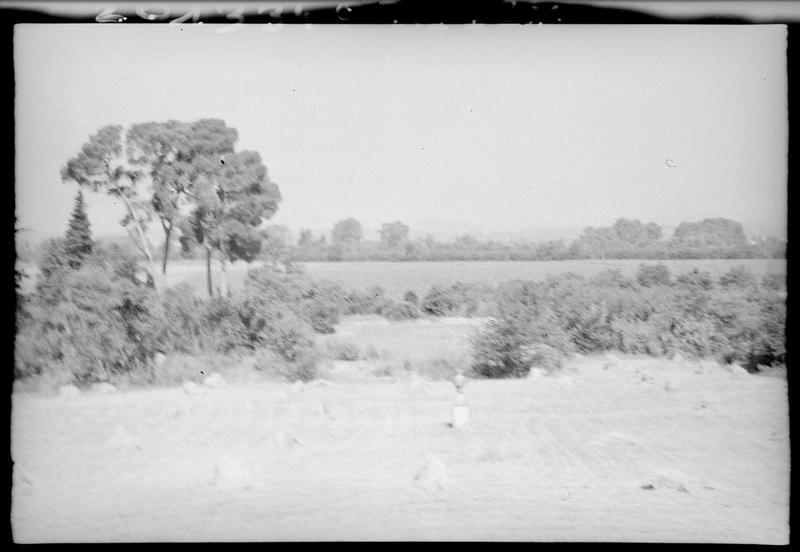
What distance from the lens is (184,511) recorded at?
4961 mm

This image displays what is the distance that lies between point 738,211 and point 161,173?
3.89 meters

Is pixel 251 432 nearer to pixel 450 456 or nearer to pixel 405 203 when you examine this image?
pixel 450 456

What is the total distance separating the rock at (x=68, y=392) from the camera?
5160 millimetres

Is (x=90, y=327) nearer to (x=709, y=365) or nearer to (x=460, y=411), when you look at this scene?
(x=460, y=411)

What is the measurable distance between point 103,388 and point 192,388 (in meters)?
0.60

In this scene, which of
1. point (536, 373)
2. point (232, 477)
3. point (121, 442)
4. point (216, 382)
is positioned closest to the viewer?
point (232, 477)

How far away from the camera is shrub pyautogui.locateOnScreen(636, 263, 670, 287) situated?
5.28 meters

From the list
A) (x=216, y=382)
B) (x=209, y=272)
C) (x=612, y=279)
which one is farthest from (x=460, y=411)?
(x=209, y=272)

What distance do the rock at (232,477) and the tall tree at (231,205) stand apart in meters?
1.16

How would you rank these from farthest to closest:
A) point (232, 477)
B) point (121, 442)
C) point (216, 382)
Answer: point (216, 382) → point (121, 442) → point (232, 477)

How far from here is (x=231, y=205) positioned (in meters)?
5.25

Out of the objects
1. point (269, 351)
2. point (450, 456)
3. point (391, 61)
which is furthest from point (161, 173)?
point (450, 456)

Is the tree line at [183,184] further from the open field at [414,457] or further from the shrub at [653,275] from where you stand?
the shrub at [653,275]

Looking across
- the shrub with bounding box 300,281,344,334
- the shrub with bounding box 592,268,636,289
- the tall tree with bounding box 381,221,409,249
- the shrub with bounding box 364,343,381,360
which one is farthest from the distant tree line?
the shrub with bounding box 364,343,381,360
